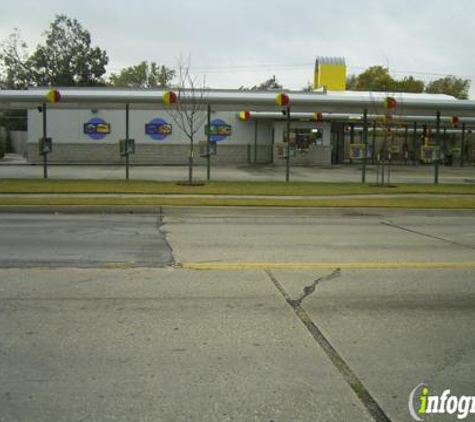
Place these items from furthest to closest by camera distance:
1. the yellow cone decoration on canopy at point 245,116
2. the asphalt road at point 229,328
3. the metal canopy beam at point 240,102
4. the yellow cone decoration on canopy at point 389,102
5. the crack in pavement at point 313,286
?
1. the yellow cone decoration on canopy at point 245,116
2. the metal canopy beam at point 240,102
3. the yellow cone decoration on canopy at point 389,102
4. the crack in pavement at point 313,286
5. the asphalt road at point 229,328

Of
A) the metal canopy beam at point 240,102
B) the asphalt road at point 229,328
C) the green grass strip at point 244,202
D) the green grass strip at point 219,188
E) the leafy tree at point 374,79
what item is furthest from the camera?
the leafy tree at point 374,79

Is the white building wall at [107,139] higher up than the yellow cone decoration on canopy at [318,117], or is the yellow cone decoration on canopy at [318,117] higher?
the yellow cone decoration on canopy at [318,117]

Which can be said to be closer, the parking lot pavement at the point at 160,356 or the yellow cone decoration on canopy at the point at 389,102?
the parking lot pavement at the point at 160,356

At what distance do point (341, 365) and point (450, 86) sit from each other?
7677cm

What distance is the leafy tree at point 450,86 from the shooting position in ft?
242

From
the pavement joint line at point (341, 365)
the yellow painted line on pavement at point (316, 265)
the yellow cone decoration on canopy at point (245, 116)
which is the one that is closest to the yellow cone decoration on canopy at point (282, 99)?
the yellow cone decoration on canopy at point (245, 116)

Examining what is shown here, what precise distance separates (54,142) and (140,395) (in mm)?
34572

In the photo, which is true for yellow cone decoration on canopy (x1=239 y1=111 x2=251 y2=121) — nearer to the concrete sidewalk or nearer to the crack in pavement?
the concrete sidewalk

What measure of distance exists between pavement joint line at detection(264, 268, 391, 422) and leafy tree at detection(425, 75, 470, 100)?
7263cm

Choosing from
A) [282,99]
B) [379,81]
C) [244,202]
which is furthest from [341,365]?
[379,81]

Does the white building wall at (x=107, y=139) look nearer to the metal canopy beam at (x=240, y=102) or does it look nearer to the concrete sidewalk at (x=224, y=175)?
the concrete sidewalk at (x=224, y=175)

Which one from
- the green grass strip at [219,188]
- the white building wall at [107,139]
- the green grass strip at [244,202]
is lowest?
the green grass strip at [244,202]

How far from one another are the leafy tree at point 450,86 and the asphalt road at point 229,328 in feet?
225

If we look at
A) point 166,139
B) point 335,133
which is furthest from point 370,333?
point 335,133
